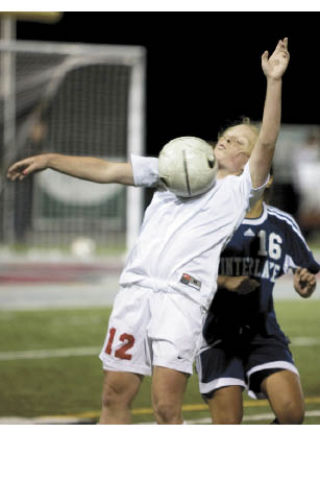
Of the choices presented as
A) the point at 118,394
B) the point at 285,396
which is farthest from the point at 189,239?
the point at 285,396

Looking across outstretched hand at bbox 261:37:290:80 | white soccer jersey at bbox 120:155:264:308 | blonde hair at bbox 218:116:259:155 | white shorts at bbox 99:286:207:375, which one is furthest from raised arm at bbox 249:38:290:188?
white shorts at bbox 99:286:207:375

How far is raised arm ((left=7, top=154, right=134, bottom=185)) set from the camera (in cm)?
358

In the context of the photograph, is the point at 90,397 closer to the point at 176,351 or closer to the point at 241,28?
the point at 176,351

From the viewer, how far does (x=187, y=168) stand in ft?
11.2

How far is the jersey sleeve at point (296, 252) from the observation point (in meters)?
3.85

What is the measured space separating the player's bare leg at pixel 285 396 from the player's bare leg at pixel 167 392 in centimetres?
52

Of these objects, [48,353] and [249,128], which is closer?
[249,128]

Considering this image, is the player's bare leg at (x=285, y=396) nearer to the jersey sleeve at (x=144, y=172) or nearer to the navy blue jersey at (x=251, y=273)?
the navy blue jersey at (x=251, y=273)

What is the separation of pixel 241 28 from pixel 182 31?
2.21 meters

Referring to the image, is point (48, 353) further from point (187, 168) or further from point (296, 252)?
point (187, 168)

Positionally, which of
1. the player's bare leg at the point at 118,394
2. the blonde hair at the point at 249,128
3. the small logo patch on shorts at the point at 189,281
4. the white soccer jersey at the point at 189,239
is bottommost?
the player's bare leg at the point at 118,394

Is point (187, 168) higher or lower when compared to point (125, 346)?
higher

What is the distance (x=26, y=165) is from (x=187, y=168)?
0.72 meters

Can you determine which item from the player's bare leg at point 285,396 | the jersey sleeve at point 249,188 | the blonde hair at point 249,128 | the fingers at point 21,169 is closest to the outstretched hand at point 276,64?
the jersey sleeve at point 249,188
